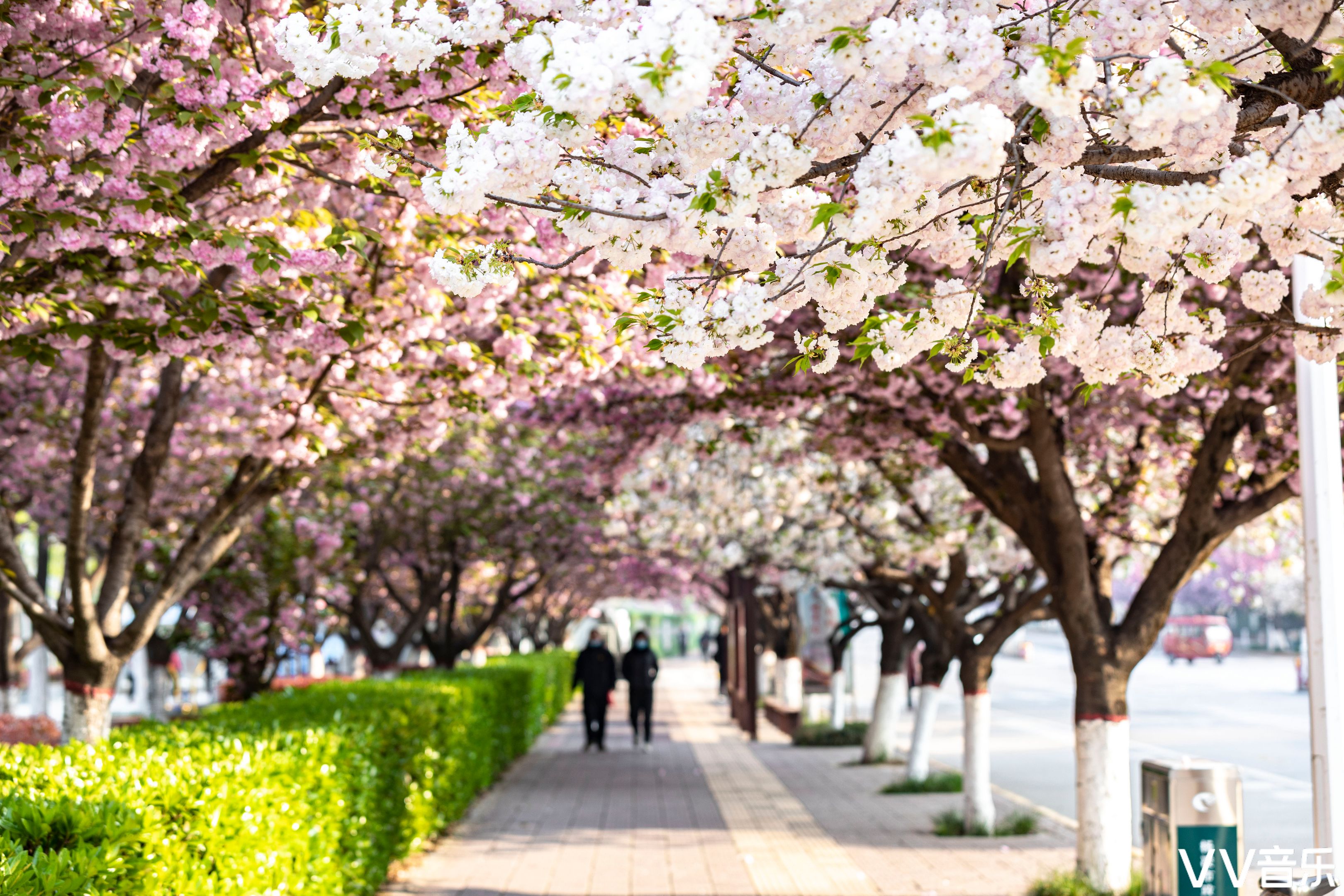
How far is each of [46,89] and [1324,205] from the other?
4.17m

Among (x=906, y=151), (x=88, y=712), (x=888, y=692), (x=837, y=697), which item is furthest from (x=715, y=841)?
(x=837, y=697)

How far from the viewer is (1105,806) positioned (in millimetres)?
7848

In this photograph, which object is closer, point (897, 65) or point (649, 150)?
point (897, 65)

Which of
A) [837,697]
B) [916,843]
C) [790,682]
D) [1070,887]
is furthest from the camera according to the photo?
[790,682]

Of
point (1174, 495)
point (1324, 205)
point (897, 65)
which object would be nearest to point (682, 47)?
point (897, 65)

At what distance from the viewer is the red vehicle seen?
171ft

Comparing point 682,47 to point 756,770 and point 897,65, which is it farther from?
point 756,770

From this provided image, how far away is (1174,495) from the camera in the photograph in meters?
13.5

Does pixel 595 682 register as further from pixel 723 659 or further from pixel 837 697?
pixel 723 659

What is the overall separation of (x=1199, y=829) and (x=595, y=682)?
47.3 feet

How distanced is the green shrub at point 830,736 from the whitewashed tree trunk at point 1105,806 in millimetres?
12201

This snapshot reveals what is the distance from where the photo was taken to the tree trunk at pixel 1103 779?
7.82 metres

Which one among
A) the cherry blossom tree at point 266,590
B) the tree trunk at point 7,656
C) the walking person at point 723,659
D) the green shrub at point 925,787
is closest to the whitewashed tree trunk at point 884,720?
the green shrub at point 925,787

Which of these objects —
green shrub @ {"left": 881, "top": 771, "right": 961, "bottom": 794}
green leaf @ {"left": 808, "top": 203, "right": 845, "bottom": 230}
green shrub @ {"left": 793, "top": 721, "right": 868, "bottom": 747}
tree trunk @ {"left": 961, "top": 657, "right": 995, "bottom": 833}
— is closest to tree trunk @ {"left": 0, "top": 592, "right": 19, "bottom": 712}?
green shrub @ {"left": 881, "top": 771, "right": 961, "bottom": 794}
